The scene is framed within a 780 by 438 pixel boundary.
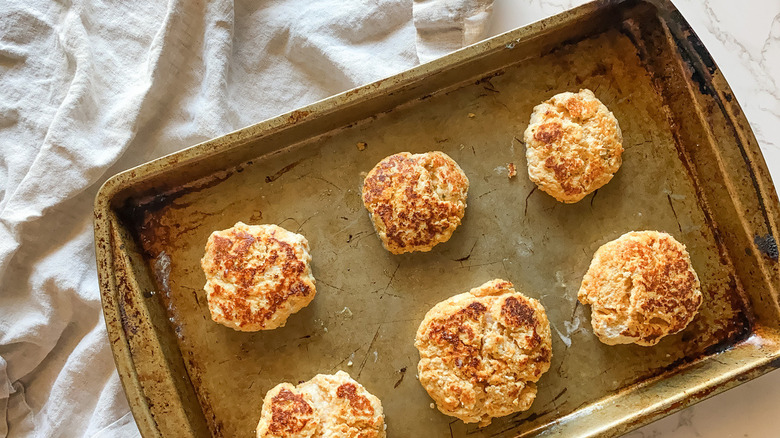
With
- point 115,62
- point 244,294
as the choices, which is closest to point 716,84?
point 244,294

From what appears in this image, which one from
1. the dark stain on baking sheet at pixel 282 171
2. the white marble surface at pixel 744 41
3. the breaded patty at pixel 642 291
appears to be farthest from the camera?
the white marble surface at pixel 744 41

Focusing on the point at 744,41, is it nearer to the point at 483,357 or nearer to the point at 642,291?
the point at 642,291

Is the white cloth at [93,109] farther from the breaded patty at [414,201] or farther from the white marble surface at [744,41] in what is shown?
the breaded patty at [414,201]

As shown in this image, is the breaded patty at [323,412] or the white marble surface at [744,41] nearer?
the breaded patty at [323,412]

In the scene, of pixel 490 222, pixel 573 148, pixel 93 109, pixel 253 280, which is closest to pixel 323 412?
pixel 253 280

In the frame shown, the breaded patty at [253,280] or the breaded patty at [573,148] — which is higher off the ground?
the breaded patty at [573,148]

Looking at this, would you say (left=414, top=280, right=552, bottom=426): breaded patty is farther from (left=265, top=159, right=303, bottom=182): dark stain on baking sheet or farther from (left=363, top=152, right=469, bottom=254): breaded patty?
(left=265, top=159, right=303, bottom=182): dark stain on baking sheet

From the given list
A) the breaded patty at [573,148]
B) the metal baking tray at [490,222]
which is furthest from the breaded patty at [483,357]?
the breaded patty at [573,148]
